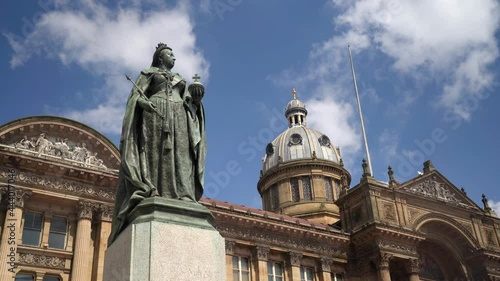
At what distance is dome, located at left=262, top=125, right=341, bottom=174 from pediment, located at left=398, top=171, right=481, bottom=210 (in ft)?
45.6

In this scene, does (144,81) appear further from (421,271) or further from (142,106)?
(421,271)

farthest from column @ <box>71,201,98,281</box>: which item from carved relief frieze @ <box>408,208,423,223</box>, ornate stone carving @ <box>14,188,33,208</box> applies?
carved relief frieze @ <box>408,208,423,223</box>

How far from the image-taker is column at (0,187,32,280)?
24141mm

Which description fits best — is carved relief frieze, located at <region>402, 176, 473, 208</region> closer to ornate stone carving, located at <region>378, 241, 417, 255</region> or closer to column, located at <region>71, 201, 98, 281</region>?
ornate stone carving, located at <region>378, 241, 417, 255</region>

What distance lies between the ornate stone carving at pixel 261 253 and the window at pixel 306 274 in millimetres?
2873

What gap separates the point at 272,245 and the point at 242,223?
250cm

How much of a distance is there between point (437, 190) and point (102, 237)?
81.9 ft

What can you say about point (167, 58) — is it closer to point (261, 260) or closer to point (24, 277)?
point (24, 277)

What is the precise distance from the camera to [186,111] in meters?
7.37

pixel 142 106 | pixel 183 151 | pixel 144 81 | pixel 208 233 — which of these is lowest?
pixel 208 233

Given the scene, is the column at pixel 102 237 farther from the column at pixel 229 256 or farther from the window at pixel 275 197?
the window at pixel 275 197

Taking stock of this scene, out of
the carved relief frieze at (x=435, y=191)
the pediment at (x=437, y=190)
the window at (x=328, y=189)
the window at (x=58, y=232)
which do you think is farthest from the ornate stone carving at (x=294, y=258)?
the window at (x=328, y=189)

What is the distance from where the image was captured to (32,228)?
26.3 metres

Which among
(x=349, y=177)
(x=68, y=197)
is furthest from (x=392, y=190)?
(x=68, y=197)
